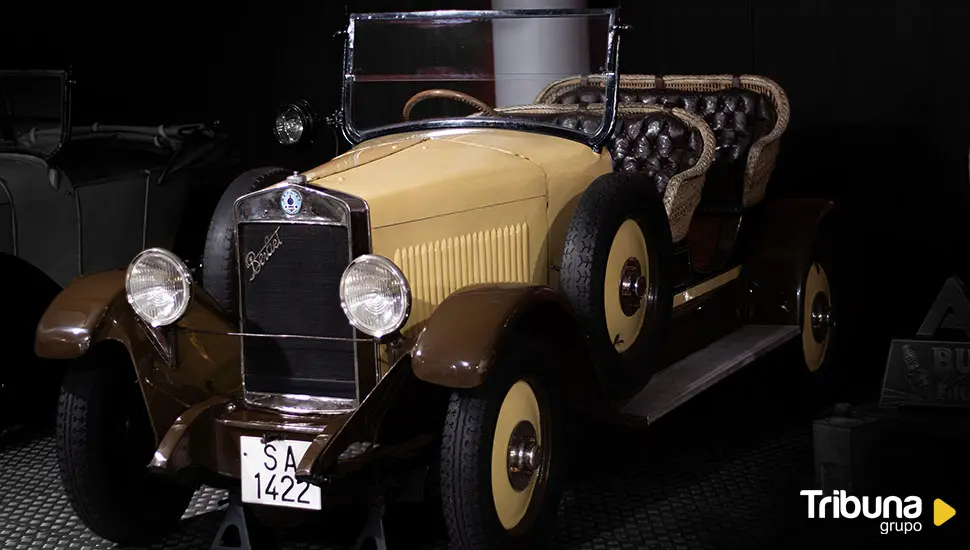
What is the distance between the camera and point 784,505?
373 cm

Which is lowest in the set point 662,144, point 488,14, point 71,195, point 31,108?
point 71,195

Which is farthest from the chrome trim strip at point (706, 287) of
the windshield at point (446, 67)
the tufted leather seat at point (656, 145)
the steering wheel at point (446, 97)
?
the steering wheel at point (446, 97)

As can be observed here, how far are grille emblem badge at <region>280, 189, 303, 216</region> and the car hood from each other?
0.07 metres

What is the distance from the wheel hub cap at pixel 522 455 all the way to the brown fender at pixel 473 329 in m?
0.26

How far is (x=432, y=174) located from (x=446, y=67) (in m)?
0.71

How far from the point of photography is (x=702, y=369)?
417cm

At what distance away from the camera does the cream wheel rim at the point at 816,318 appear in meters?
4.92


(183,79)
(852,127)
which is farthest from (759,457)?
(183,79)

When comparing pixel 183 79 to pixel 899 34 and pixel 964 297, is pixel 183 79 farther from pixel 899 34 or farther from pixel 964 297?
pixel 964 297

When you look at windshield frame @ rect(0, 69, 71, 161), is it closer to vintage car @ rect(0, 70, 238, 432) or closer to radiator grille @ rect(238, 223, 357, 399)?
vintage car @ rect(0, 70, 238, 432)

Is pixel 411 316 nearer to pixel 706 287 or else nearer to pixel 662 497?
pixel 662 497

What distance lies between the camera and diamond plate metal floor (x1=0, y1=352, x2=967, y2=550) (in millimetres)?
3502

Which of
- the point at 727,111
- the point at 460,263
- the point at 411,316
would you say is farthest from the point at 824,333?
the point at 411,316

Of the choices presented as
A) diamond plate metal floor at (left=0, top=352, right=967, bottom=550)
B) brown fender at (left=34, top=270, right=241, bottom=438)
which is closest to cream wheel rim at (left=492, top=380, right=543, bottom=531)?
diamond plate metal floor at (left=0, top=352, right=967, bottom=550)
